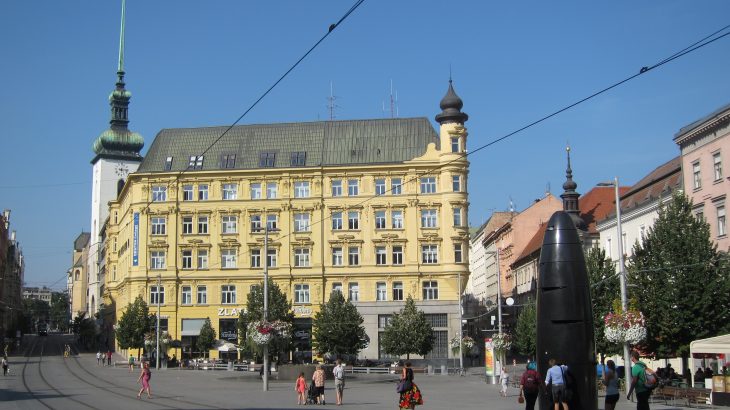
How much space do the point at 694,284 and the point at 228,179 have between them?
44.6 m

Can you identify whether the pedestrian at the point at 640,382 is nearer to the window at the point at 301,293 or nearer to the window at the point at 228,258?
the window at the point at 301,293

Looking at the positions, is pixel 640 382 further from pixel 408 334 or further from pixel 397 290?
pixel 397 290

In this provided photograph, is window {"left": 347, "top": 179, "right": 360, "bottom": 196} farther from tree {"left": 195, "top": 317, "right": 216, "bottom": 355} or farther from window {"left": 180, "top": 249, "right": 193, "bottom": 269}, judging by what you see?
tree {"left": 195, "top": 317, "right": 216, "bottom": 355}

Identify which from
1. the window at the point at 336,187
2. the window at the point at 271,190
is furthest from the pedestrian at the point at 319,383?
the window at the point at 271,190

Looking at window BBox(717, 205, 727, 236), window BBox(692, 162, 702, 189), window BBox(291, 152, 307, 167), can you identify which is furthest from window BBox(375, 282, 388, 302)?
window BBox(717, 205, 727, 236)

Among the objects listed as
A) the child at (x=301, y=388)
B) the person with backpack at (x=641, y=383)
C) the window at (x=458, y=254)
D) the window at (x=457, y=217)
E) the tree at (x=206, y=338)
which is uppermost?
the window at (x=457, y=217)

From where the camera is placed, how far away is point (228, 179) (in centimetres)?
7406

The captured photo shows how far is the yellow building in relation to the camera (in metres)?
70.5

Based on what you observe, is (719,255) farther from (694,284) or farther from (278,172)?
(278,172)

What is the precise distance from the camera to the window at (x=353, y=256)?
71812 millimetres

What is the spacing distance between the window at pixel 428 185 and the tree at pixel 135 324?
2351 centimetres

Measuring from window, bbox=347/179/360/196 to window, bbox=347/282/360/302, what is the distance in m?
7.08

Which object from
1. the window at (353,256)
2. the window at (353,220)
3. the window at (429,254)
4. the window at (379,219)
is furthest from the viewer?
the window at (353,220)

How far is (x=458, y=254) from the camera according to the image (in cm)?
7006
